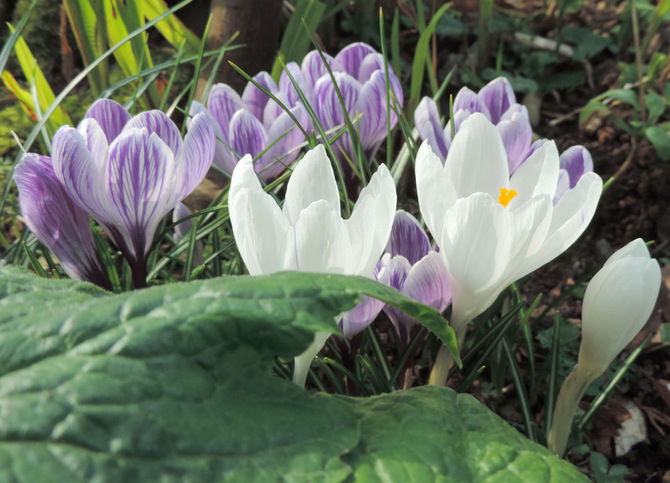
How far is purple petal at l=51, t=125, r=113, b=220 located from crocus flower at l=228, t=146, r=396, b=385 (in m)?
0.26

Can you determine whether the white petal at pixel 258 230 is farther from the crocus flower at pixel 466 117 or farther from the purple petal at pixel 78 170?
the crocus flower at pixel 466 117

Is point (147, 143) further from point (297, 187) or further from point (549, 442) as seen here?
point (549, 442)

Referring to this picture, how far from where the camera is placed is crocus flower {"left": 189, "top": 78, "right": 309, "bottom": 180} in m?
1.33

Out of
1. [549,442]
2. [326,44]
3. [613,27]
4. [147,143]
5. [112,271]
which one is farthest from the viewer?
[613,27]

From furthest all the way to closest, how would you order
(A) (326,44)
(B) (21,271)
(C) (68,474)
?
(A) (326,44) < (B) (21,271) < (C) (68,474)

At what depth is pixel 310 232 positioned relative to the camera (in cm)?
80

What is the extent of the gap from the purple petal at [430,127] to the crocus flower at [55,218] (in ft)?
2.01

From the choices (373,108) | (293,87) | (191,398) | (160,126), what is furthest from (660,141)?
(191,398)

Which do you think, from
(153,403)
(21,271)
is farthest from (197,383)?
(21,271)

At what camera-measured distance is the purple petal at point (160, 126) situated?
3.53 feet

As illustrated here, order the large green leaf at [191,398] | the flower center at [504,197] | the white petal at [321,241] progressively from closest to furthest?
the large green leaf at [191,398] → the white petal at [321,241] → the flower center at [504,197]

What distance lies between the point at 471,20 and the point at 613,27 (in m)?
0.64

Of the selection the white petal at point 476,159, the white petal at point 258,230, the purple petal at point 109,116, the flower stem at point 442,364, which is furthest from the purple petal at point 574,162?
the purple petal at point 109,116

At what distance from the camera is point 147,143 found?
991 millimetres
